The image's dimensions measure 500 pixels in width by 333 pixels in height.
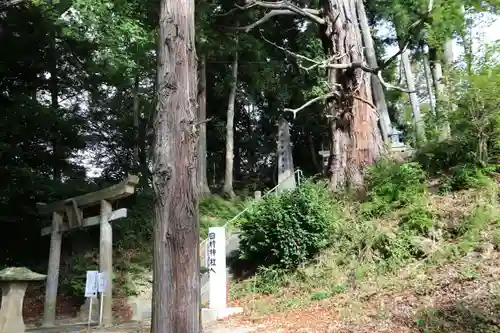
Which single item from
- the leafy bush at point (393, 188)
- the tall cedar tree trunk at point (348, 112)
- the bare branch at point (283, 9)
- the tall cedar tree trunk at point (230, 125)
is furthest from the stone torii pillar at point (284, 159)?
the leafy bush at point (393, 188)

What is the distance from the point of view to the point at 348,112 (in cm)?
1090

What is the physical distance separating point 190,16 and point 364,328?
4.35m

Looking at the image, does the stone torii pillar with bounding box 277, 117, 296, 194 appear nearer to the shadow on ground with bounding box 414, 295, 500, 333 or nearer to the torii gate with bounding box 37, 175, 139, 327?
the torii gate with bounding box 37, 175, 139, 327

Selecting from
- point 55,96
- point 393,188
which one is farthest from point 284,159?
point 55,96

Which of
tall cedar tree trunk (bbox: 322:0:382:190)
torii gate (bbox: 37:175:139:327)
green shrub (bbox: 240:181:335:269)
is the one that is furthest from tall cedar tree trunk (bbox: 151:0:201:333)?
tall cedar tree trunk (bbox: 322:0:382:190)

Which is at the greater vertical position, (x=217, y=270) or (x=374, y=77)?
(x=374, y=77)

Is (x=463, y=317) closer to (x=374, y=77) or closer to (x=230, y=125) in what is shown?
(x=374, y=77)

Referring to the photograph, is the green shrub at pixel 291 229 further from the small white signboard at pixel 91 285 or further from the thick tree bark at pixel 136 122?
the thick tree bark at pixel 136 122

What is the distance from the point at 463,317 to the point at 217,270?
190 inches

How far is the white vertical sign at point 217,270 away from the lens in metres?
8.46

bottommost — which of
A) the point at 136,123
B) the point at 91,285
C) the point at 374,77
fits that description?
the point at 91,285

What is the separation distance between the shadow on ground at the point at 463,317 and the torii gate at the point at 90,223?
21.5 feet

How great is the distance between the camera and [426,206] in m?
8.38

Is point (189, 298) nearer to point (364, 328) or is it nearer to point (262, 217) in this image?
point (364, 328)
